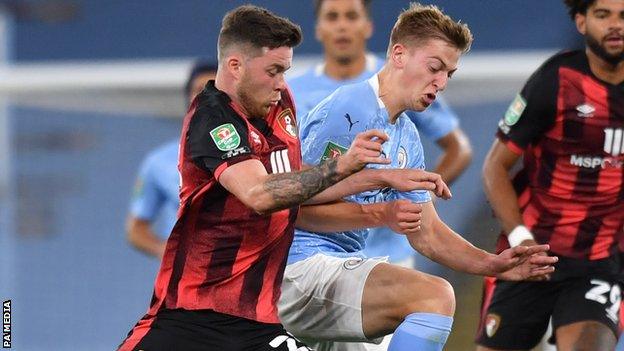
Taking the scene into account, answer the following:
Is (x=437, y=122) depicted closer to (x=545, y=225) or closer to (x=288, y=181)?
(x=545, y=225)

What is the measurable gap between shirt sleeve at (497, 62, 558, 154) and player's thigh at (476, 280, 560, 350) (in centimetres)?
62

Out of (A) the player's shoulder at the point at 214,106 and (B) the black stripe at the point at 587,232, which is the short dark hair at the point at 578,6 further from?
(A) the player's shoulder at the point at 214,106

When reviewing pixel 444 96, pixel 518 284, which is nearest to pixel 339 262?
pixel 518 284

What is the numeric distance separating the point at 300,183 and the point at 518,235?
6.39 feet

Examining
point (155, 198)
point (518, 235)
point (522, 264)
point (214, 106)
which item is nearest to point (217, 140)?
point (214, 106)

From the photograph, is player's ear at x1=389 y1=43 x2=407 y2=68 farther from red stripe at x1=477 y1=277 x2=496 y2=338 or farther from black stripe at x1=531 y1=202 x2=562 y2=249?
red stripe at x1=477 y1=277 x2=496 y2=338

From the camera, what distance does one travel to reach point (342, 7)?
7.67m

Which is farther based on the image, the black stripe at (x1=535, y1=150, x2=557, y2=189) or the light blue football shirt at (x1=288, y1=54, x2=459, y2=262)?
the light blue football shirt at (x1=288, y1=54, x2=459, y2=262)

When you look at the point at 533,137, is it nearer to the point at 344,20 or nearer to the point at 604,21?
the point at 604,21

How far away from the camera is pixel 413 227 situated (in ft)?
15.3

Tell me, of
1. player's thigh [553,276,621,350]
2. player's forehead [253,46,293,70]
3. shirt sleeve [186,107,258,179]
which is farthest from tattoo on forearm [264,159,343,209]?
player's thigh [553,276,621,350]

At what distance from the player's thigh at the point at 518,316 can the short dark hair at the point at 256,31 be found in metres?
2.05

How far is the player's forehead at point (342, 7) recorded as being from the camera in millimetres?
7664

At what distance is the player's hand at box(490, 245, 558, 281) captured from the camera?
15.9 feet
